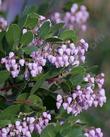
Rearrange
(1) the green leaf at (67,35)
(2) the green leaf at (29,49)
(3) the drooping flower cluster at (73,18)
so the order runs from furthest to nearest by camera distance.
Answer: (3) the drooping flower cluster at (73,18) → (1) the green leaf at (67,35) → (2) the green leaf at (29,49)

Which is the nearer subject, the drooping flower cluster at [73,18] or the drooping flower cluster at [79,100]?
the drooping flower cluster at [79,100]

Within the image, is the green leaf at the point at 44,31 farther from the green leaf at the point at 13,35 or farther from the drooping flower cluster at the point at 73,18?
the drooping flower cluster at the point at 73,18

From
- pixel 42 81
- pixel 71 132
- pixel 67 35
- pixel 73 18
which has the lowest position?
pixel 71 132

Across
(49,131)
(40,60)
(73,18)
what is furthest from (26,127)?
(73,18)

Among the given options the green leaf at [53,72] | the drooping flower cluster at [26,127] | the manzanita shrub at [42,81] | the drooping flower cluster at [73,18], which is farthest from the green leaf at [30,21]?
the drooping flower cluster at [73,18]

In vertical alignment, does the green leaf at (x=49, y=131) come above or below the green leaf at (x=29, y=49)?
below

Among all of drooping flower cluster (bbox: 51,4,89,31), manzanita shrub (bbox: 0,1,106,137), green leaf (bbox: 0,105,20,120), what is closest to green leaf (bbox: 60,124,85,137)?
manzanita shrub (bbox: 0,1,106,137)

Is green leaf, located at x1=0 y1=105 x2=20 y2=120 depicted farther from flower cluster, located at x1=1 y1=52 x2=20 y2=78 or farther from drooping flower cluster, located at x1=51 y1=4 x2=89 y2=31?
drooping flower cluster, located at x1=51 y1=4 x2=89 y2=31

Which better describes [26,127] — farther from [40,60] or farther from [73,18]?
[73,18]
